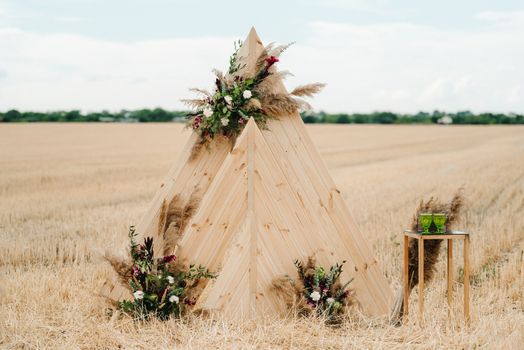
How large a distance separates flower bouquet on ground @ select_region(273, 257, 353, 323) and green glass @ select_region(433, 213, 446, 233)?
0.93 meters

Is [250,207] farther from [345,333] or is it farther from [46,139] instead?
[46,139]

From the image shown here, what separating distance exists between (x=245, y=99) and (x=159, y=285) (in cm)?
191

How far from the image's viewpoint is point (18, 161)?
25.3 m

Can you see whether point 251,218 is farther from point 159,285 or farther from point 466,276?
point 466,276

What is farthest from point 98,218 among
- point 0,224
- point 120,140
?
point 120,140

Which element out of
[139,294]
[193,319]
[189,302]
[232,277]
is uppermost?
[232,277]

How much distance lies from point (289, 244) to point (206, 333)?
1160 millimetres

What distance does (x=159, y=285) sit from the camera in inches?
238

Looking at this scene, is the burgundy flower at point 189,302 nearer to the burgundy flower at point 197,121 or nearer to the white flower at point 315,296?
the white flower at point 315,296

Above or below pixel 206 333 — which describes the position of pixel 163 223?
above

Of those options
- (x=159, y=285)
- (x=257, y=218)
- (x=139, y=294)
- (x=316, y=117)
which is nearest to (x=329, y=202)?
(x=257, y=218)

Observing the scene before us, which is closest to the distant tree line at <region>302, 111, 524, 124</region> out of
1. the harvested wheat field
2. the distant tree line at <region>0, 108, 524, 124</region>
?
the distant tree line at <region>0, 108, 524, 124</region>

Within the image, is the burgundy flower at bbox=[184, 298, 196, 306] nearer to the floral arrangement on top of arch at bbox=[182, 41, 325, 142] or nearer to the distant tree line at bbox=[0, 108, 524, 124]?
the floral arrangement on top of arch at bbox=[182, 41, 325, 142]

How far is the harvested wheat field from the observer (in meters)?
5.55
